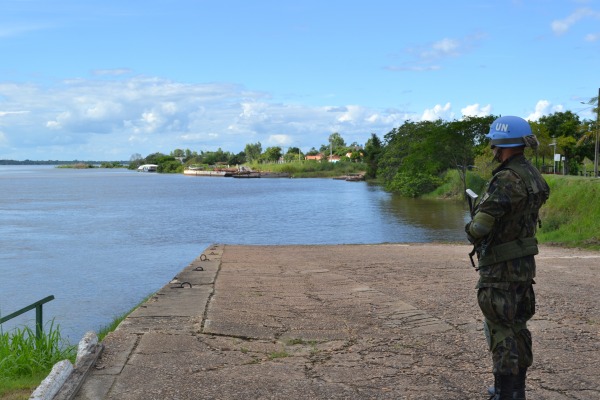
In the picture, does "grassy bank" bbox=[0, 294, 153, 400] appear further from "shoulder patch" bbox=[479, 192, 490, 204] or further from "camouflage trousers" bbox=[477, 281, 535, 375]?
"shoulder patch" bbox=[479, 192, 490, 204]

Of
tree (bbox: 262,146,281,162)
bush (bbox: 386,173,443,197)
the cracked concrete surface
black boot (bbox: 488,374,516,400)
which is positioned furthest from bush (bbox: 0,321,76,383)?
tree (bbox: 262,146,281,162)

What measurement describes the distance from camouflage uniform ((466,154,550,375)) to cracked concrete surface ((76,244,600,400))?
0.78m

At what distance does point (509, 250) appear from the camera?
412 centimetres

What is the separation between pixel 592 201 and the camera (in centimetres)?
2239

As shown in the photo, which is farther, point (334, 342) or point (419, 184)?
point (419, 184)

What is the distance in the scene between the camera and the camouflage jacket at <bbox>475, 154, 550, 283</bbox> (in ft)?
13.3

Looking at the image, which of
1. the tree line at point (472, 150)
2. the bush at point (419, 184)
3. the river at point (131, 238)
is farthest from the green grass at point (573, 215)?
the bush at point (419, 184)

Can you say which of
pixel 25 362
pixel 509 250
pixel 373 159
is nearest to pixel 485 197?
pixel 509 250

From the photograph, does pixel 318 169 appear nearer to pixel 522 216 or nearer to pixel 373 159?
pixel 373 159

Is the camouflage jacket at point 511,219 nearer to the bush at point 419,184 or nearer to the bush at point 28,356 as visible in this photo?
the bush at point 28,356

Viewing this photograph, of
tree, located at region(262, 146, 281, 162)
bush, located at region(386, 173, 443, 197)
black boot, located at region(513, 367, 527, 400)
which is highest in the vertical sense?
tree, located at region(262, 146, 281, 162)

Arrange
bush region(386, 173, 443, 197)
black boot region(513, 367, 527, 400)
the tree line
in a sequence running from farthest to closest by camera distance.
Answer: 1. bush region(386, 173, 443, 197)
2. the tree line
3. black boot region(513, 367, 527, 400)

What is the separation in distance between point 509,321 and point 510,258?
15.4 inches

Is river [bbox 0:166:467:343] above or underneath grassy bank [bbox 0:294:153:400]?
underneath
